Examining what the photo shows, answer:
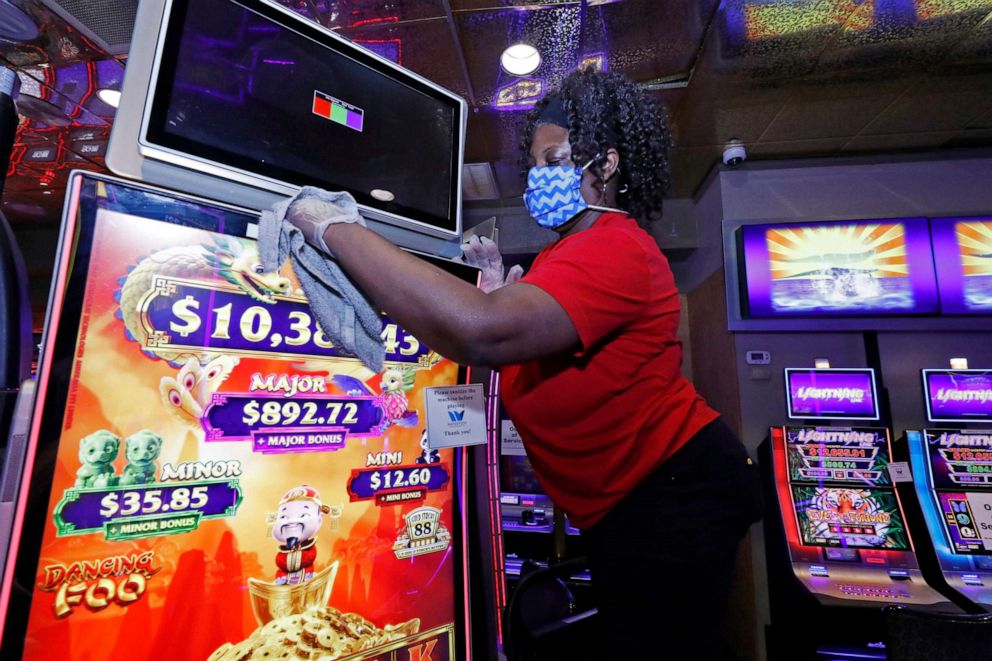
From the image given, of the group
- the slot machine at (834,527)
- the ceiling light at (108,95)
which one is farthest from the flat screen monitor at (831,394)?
the ceiling light at (108,95)

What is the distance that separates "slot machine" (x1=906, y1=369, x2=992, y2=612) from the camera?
9.27 feet

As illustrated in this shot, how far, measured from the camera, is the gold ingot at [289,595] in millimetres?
908

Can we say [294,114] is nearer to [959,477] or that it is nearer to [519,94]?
[519,94]

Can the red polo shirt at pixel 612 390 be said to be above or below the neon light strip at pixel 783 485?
above

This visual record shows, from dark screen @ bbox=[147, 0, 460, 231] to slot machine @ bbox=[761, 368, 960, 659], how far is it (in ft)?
9.52

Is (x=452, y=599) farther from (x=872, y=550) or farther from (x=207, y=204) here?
(x=872, y=550)

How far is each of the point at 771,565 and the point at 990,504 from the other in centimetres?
127

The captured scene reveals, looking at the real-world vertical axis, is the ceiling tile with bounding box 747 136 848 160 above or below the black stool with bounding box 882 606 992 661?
above

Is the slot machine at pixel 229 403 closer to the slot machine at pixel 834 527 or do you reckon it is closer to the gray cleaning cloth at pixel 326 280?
the gray cleaning cloth at pixel 326 280

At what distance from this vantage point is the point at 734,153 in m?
4.01

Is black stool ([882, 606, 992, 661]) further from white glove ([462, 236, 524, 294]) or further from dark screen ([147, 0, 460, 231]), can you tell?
dark screen ([147, 0, 460, 231])

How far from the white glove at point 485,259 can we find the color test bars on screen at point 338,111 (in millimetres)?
386

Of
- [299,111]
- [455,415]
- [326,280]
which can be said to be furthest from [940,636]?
[299,111]

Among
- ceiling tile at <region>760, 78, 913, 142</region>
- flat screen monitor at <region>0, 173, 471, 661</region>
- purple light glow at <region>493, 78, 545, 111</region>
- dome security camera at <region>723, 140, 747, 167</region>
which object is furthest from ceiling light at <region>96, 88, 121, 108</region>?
ceiling tile at <region>760, 78, 913, 142</region>
